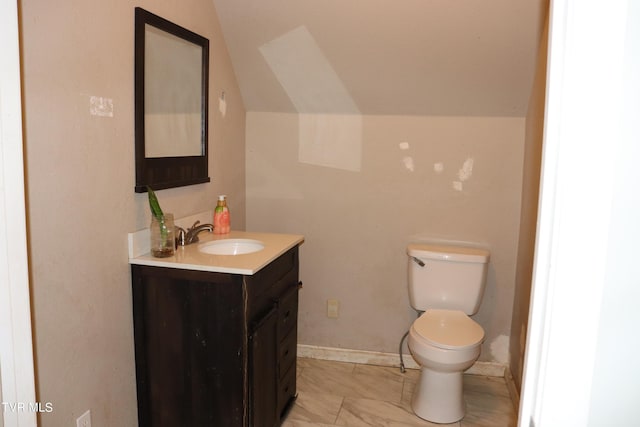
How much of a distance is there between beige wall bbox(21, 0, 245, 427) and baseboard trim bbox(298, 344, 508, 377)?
1373mm

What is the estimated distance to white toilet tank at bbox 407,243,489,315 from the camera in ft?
9.05

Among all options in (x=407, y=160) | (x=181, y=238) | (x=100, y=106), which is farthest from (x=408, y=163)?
(x=100, y=106)

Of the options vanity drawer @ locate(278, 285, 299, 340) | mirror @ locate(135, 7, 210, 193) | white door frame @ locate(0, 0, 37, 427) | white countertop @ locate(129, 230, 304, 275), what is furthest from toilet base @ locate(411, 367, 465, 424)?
white door frame @ locate(0, 0, 37, 427)

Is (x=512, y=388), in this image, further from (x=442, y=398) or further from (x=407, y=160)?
(x=407, y=160)

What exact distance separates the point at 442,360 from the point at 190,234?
134cm

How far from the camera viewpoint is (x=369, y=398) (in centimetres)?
273

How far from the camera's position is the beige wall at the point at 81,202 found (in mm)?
1492

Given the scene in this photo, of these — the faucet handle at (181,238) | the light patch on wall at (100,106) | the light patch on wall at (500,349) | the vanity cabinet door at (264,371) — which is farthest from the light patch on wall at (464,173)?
the light patch on wall at (100,106)

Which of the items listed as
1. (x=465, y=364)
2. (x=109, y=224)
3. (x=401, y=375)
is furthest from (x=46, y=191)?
(x=401, y=375)

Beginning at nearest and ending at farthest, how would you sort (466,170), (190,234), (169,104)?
(169,104)
(190,234)
(466,170)

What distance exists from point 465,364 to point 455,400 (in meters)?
0.25

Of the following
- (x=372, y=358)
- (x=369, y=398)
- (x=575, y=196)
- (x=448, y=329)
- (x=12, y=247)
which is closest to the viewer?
(x=575, y=196)

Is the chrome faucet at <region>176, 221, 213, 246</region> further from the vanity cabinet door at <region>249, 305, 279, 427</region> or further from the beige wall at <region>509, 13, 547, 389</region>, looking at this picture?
the beige wall at <region>509, 13, 547, 389</region>

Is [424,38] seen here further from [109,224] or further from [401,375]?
[401,375]
